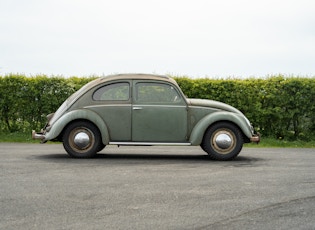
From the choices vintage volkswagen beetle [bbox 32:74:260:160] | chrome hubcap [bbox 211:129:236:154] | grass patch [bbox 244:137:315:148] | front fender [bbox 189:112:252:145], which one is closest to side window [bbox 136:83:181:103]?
vintage volkswagen beetle [bbox 32:74:260:160]

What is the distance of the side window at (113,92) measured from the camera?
37.1 ft

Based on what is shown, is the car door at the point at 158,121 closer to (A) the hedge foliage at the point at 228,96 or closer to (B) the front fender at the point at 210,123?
(B) the front fender at the point at 210,123

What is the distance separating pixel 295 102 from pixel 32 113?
8214 mm

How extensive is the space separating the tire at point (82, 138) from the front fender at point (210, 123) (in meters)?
1.96

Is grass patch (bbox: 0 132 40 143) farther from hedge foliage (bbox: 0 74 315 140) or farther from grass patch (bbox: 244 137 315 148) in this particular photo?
grass patch (bbox: 244 137 315 148)

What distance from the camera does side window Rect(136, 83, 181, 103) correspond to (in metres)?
11.2

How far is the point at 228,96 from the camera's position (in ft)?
55.3

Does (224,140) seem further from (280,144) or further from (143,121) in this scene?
(280,144)

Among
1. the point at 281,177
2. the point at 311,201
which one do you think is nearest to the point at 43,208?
the point at 311,201

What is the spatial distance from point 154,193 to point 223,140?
4054 millimetres

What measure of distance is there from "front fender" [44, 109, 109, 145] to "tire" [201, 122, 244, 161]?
6.84ft

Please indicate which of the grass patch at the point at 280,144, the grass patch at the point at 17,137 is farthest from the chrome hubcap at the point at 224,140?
the grass patch at the point at 17,137

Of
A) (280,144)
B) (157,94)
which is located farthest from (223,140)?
(280,144)

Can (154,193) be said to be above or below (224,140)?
below
